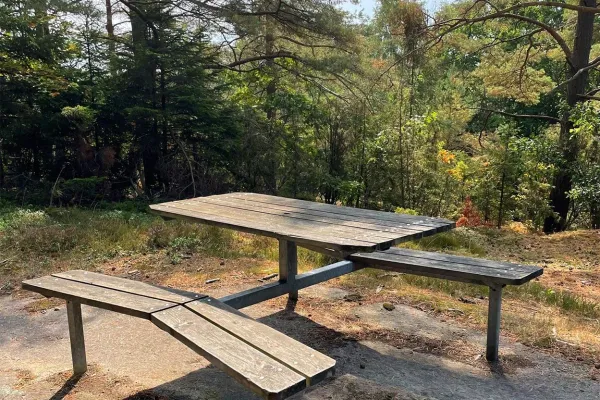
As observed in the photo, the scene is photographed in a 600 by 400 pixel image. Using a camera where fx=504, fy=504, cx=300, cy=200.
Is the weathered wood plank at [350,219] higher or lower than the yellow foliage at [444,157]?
lower

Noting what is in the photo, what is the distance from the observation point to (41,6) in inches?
359

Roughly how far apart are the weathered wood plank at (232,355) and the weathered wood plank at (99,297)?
0.38 ft

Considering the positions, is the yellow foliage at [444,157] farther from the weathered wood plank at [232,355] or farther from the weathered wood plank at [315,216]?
the weathered wood plank at [232,355]

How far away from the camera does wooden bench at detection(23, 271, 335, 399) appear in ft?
6.36

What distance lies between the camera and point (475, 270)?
334cm

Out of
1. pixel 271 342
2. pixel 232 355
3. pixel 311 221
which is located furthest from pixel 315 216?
pixel 232 355

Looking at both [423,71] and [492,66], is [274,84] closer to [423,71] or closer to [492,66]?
[423,71]

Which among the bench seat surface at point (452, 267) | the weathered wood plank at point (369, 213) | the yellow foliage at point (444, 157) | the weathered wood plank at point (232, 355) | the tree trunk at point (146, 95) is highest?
the tree trunk at point (146, 95)

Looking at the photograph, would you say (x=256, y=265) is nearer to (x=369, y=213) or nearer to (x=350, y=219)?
(x=369, y=213)

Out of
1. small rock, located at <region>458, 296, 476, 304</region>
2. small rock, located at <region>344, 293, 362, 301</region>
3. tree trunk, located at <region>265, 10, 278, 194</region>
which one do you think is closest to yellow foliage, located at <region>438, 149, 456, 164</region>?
tree trunk, located at <region>265, 10, 278, 194</region>

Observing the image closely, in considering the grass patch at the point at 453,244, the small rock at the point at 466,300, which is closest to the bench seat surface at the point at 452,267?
the small rock at the point at 466,300

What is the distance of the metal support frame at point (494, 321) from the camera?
3.26m

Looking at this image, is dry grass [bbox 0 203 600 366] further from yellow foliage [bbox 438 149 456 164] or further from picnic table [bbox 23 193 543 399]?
yellow foliage [bbox 438 149 456 164]

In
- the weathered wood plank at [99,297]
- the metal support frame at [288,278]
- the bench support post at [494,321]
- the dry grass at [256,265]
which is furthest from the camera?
the dry grass at [256,265]
